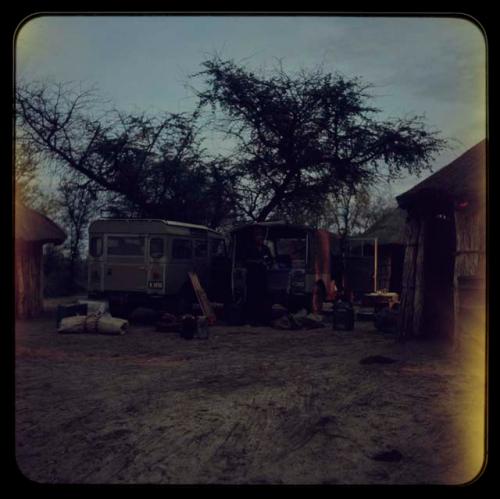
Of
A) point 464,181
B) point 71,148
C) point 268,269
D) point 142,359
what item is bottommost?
point 142,359

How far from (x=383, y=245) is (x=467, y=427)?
22.1 metres

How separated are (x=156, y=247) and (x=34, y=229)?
4.64 metres

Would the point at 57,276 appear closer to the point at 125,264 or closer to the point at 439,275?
the point at 125,264

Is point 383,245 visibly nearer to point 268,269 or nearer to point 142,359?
point 268,269

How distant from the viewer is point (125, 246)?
15.6 meters

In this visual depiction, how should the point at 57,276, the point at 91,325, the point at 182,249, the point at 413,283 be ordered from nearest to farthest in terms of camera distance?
the point at 413,283 → the point at 91,325 → the point at 182,249 → the point at 57,276

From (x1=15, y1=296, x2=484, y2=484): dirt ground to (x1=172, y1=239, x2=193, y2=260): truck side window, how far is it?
535 centimetres

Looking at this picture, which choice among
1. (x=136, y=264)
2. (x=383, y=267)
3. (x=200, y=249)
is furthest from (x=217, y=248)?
(x=383, y=267)

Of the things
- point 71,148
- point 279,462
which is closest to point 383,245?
point 71,148

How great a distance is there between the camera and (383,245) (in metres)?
27.4

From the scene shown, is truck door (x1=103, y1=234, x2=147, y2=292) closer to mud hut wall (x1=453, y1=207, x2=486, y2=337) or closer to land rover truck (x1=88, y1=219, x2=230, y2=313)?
land rover truck (x1=88, y1=219, x2=230, y2=313)

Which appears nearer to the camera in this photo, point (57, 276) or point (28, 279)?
point (28, 279)

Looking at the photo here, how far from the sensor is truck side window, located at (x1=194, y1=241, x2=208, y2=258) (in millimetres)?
16953

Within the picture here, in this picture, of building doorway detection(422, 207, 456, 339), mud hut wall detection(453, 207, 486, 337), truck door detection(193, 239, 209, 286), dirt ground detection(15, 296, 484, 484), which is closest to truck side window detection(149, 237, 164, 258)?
truck door detection(193, 239, 209, 286)
